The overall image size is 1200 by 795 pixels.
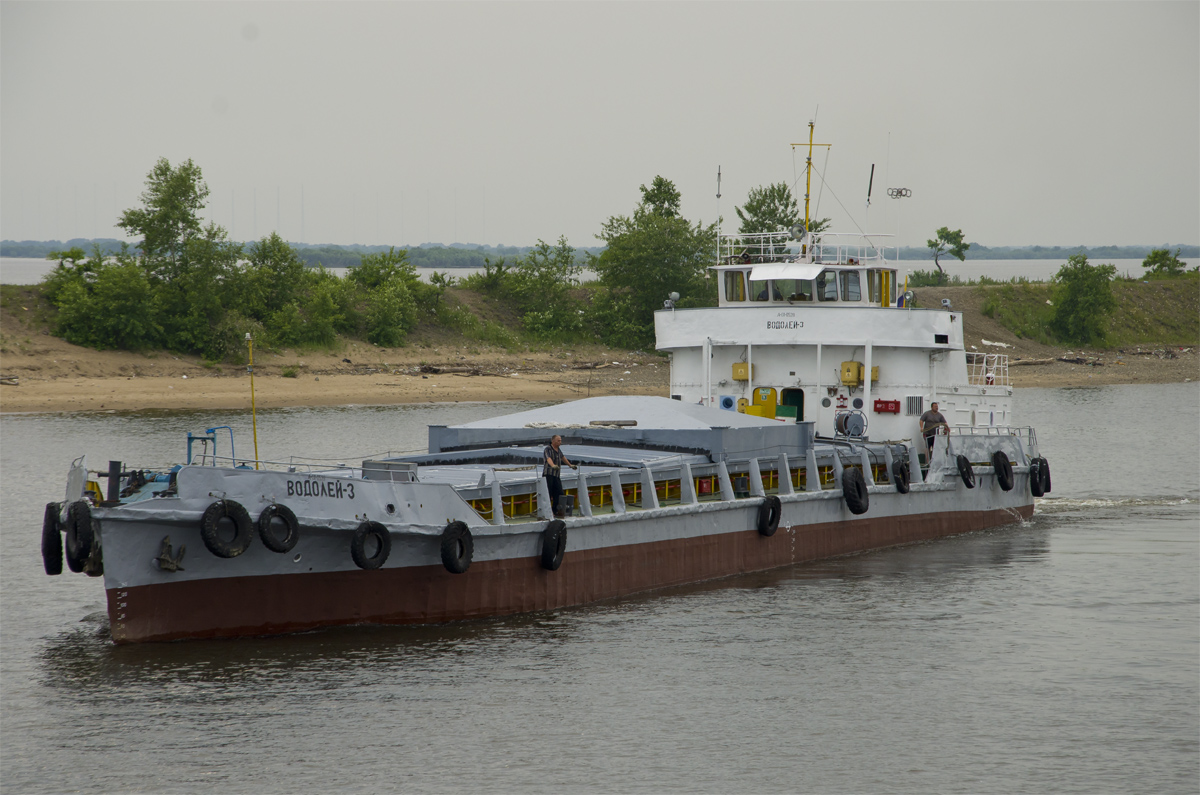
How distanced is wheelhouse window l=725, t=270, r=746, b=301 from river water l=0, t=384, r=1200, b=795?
20.2 ft

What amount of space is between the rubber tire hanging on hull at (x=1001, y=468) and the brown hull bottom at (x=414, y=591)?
281 inches

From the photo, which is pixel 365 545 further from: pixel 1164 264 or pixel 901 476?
pixel 1164 264

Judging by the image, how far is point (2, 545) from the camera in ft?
69.3

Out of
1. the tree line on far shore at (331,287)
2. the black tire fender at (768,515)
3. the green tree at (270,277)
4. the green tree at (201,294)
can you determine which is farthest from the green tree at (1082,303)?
the black tire fender at (768,515)

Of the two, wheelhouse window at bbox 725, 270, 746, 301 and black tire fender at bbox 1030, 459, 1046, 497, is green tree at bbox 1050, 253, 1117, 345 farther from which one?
wheelhouse window at bbox 725, 270, 746, 301

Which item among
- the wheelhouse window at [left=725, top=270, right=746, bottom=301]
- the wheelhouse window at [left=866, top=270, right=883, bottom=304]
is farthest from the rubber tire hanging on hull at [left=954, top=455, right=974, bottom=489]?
the wheelhouse window at [left=725, top=270, right=746, bottom=301]

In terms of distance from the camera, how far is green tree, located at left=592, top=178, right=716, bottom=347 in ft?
206

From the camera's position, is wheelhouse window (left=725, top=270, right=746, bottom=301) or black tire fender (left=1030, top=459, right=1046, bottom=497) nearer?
wheelhouse window (left=725, top=270, right=746, bottom=301)

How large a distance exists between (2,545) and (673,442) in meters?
11.5

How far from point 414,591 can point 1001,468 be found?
13808 millimetres

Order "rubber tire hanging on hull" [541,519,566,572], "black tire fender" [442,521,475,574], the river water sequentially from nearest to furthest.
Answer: the river water → "black tire fender" [442,521,475,574] → "rubber tire hanging on hull" [541,519,566,572]

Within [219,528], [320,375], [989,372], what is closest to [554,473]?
[219,528]

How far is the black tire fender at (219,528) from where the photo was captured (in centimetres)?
1330

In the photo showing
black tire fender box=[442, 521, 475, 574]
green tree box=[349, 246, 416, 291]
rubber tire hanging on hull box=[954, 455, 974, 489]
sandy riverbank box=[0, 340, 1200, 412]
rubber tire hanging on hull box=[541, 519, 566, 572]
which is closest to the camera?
black tire fender box=[442, 521, 475, 574]
